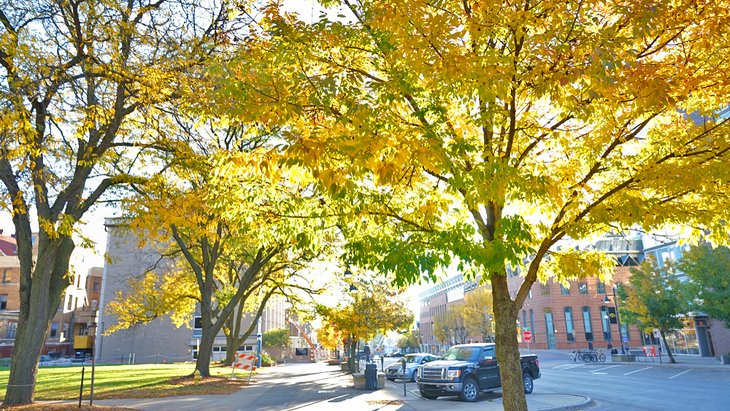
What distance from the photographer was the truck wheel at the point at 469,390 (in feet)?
53.6

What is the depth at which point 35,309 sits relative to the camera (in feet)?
38.3

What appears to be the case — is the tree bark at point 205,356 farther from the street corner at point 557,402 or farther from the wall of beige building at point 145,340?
the wall of beige building at point 145,340

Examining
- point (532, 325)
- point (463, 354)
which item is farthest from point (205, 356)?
point (532, 325)

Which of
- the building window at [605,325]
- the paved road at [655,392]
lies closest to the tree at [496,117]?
the paved road at [655,392]

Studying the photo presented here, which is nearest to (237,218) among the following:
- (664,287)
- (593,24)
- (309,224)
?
(309,224)

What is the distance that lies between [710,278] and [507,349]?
3111 centimetres

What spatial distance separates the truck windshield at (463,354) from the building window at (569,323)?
6390 centimetres

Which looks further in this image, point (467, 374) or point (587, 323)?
point (587, 323)

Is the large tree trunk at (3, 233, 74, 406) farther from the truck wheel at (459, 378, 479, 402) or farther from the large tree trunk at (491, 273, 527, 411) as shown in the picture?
the truck wheel at (459, 378, 479, 402)

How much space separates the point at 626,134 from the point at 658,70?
1.41 m

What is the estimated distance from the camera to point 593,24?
682 centimetres

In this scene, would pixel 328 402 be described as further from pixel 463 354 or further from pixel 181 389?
pixel 181 389

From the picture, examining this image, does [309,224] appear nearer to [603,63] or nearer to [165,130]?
[603,63]

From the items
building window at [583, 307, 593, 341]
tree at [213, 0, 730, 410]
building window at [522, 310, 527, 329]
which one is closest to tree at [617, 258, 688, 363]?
tree at [213, 0, 730, 410]
